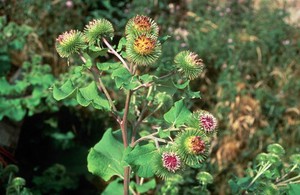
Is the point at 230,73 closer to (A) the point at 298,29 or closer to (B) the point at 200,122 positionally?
(A) the point at 298,29

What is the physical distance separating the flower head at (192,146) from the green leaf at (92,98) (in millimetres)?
264

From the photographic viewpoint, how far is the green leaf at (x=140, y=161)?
69.7 inches

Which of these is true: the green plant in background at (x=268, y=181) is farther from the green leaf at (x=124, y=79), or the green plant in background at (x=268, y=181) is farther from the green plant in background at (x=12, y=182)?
the green plant in background at (x=12, y=182)

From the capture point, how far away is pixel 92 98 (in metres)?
1.86

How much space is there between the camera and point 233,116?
15.3 ft

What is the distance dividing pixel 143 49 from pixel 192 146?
1.02ft

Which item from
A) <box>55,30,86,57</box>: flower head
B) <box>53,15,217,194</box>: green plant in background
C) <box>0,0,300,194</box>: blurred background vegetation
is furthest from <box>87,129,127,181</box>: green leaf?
<box>0,0,300,194</box>: blurred background vegetation

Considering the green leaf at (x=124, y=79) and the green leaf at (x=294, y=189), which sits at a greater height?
the green leaf at (x=124, y=79)

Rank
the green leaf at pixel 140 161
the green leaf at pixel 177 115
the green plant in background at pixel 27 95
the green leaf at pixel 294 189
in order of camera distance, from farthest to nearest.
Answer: the green plant in background at pixel 27 95 < the green leaf at pixel 294 189 < the green leaf at pixel 177 115 < the green leaf at pixel 140 161

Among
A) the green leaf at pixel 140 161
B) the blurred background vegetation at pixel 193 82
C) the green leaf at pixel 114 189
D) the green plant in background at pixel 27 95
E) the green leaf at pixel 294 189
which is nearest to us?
the green leaf at pixel 140 161

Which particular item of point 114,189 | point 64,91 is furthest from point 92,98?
point 114,189

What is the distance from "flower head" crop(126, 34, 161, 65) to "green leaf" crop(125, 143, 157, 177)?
0.26m

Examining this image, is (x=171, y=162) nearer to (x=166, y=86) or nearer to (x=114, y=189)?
(x=166, y=86)

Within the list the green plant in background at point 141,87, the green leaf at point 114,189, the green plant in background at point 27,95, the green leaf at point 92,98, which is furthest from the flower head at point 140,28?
the green plant in background at point 27,95
